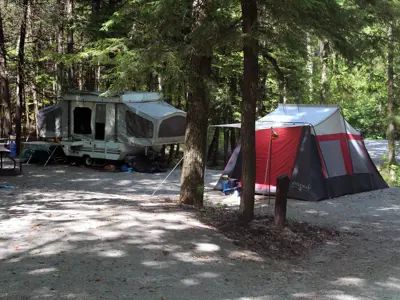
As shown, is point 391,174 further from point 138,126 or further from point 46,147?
point 46,147

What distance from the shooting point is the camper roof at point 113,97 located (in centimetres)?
1622

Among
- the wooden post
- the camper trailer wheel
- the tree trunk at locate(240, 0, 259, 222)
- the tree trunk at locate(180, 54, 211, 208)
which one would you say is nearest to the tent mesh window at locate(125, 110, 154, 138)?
the camper trailer wheel

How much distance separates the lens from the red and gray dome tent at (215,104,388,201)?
1168 cm

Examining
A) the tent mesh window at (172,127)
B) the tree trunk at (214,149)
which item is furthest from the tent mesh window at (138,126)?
the tree trunk at (214,149)

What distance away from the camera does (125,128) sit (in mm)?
16234

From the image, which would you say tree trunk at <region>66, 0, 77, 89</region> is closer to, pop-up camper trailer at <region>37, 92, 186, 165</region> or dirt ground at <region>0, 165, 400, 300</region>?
pop-up camper trailer at <region>37, 92, 186, 165</region>

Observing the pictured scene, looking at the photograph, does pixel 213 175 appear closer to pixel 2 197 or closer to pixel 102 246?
pixel 2 197

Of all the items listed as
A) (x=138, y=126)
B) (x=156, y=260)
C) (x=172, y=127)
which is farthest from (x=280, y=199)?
(x=172, y=127)

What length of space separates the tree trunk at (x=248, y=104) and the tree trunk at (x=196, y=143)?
111 cm

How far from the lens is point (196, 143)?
865cm

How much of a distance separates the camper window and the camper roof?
1.39 feet

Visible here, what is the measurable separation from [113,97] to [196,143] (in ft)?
27.3

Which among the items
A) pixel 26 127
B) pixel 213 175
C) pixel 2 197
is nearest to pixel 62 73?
pixel 26 127

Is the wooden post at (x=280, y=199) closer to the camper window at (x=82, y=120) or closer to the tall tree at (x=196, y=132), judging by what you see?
the tall tree at (x=196, y=132)
